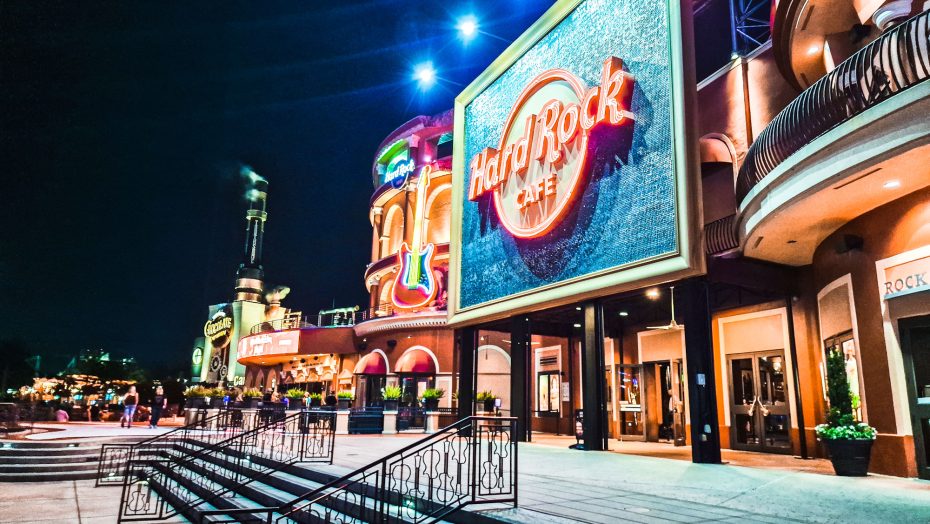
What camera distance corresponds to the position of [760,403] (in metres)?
14.6

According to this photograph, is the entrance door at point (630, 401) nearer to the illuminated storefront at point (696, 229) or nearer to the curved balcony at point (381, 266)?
the illuminated storefront at point (696, 229)

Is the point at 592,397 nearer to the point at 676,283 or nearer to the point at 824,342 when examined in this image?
the point at 676,283

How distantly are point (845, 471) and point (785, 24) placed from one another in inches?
332

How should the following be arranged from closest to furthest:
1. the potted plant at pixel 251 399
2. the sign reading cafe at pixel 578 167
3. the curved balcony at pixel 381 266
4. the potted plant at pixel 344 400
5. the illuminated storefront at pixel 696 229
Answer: the illuminated storefront at pixel 696 229, the sign reading cafe at pixel 578 167, the potted plant at pixel 344 400, the potted plant at pixel 251 399, the curved balcony at pixel 381 266

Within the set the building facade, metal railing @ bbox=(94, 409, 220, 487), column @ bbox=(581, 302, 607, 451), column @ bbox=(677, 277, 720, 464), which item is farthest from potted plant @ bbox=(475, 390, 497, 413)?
column @ bbox=(677, 277, 720, 464)

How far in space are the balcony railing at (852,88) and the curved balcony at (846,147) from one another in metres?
0.01

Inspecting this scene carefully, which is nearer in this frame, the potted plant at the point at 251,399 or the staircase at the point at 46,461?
the staircase at the point at 46,461

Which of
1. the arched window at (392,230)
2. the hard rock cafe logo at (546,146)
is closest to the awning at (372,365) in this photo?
the arched window at (392,230)

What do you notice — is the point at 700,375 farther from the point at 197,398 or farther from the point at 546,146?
the point at 197,398

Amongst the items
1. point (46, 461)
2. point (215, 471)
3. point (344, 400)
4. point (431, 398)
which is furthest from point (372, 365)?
point (215, 471)

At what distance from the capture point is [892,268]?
9539 mm

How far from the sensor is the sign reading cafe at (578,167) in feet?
37.8

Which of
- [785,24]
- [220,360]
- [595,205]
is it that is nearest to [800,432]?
[595,205]

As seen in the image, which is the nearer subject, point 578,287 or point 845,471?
point 845,471
